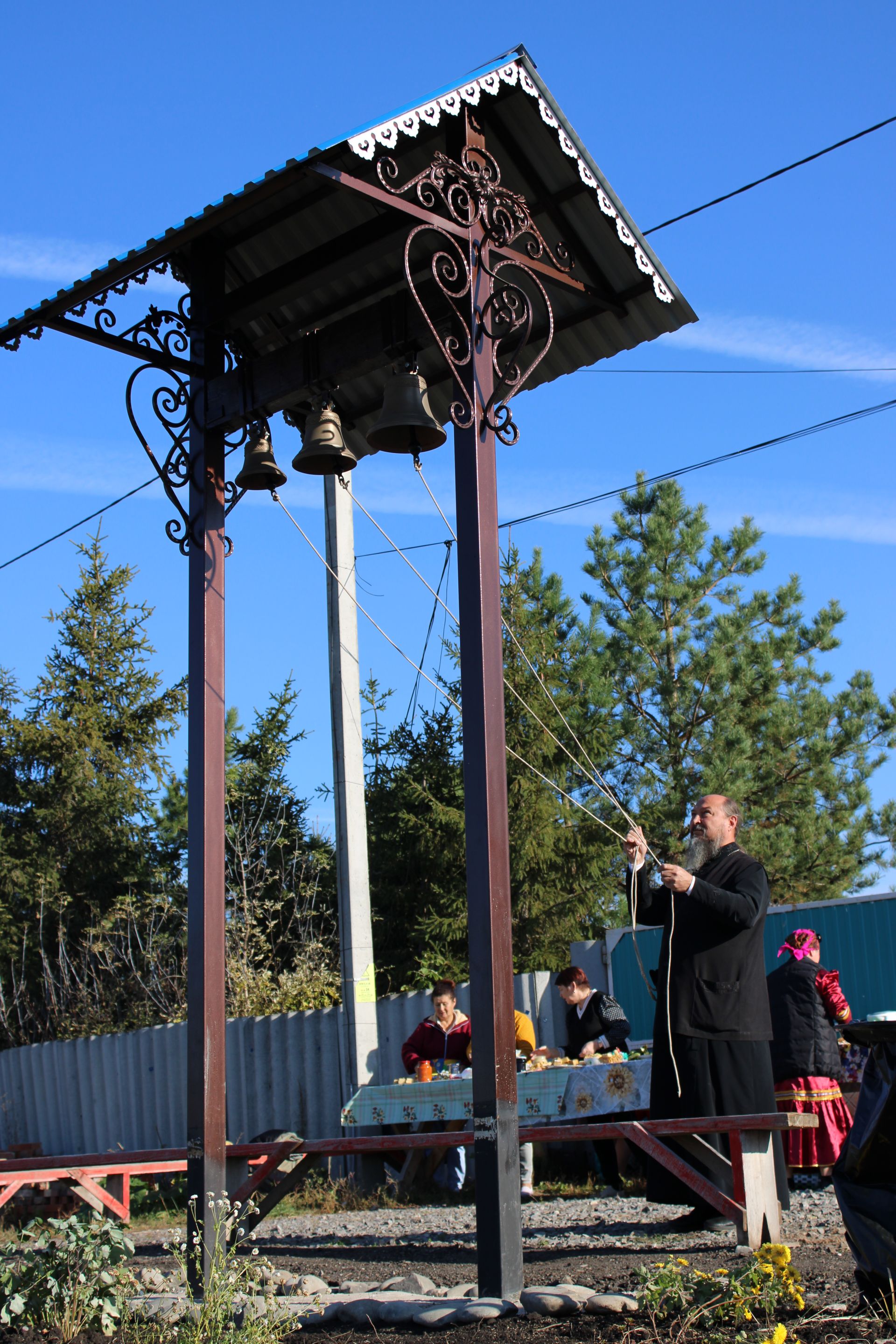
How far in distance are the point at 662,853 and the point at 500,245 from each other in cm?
1697

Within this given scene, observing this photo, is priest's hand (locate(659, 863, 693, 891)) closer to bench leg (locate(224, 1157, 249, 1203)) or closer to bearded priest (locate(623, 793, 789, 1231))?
bearded priest (locate(623, 793, 789, 1231))

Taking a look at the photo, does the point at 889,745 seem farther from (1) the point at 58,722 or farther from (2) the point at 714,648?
(1) the point at 58,722

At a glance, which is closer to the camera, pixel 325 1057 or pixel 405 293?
pixel 405 293

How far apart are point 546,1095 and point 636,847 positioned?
11.7ft

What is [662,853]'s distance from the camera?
21328 mm

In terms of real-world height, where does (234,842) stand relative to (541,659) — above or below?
below

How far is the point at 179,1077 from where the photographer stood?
14.5 metres

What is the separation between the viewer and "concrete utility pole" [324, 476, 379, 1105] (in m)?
10.6

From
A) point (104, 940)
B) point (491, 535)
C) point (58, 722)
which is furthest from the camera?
point (58, 722)

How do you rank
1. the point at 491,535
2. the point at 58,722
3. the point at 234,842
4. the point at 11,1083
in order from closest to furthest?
the point at 491,535 < the point at 11,1083 < the point at 234,842 < the point at 58,722

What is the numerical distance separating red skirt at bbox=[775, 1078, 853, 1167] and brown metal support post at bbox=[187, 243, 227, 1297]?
4.01m

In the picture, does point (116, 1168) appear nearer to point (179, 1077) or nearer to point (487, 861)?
point (487, 861)

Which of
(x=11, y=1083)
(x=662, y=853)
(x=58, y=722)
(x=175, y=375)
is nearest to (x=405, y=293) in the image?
(x=175, y=375)

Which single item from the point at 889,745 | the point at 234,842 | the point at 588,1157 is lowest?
the point at 588,1157
